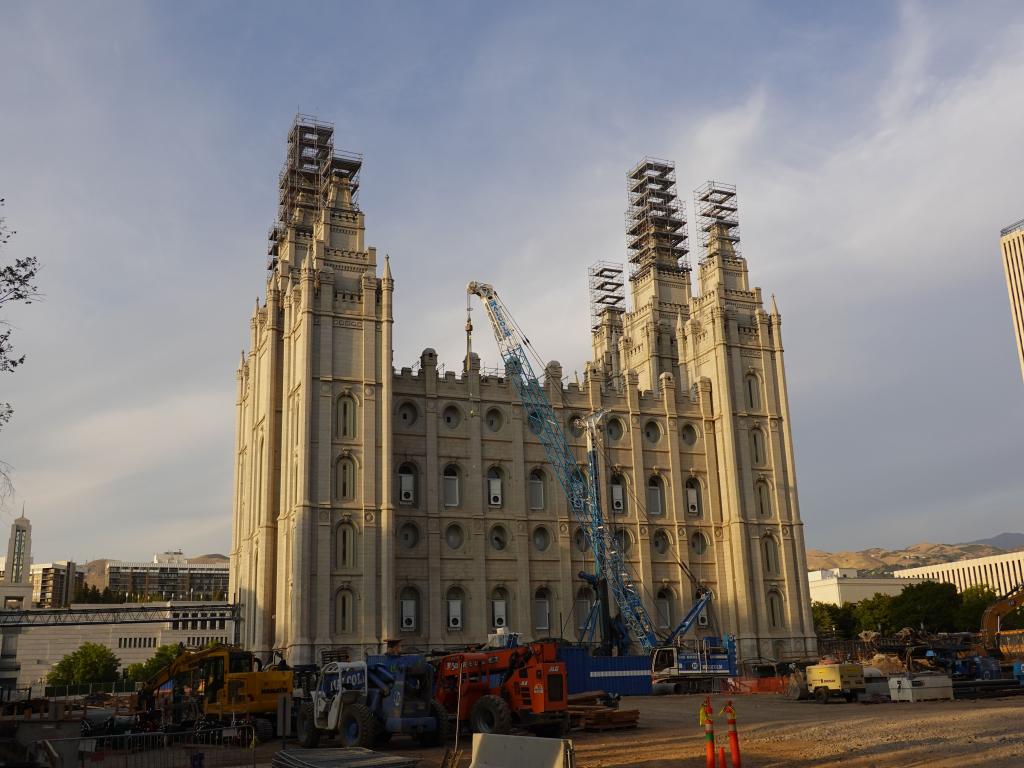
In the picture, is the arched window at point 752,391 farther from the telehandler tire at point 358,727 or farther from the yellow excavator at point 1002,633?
the telehandler tire at point 358,727

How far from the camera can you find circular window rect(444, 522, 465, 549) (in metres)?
69.2

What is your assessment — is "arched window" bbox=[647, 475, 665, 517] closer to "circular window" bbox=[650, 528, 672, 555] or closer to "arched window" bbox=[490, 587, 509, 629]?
"circular window" bbox=[650, 528, 672, 555]

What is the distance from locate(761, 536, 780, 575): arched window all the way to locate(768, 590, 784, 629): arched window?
161 centimetres

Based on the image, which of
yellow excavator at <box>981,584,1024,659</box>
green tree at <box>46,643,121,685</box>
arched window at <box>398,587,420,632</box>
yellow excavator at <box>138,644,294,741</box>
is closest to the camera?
yellow excavator at <box>138,644,294,741</box>

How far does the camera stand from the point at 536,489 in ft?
240

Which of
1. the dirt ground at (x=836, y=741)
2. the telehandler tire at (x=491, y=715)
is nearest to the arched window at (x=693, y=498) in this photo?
the dirt ground at (x=836, y=741)

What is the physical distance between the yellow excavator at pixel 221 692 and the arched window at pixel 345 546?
22689 mm

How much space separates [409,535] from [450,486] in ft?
15.2

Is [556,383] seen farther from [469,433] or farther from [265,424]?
[265,424]

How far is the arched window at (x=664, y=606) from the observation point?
73875 mm

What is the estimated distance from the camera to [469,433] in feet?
234

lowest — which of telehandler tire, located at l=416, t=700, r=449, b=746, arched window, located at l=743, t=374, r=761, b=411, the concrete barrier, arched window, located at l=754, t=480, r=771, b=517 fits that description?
telehandler tire, located at l=416, t=700, r=449, b=746

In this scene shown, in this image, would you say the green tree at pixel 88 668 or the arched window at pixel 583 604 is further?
the green tree at pixel 88 668

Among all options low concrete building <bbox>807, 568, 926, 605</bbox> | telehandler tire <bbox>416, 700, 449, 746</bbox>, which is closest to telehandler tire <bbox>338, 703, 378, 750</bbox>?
telehandler tire <bbox>416, 700, 449, 746</bbox>
